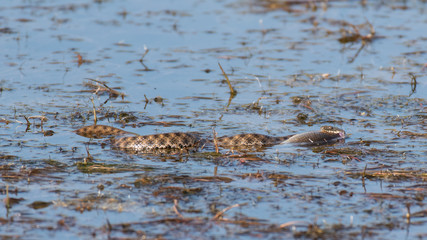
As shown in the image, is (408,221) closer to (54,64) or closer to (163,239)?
(163,239)

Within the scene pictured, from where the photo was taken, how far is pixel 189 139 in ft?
34.4

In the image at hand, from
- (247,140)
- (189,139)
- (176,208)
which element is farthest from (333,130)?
(176,208)

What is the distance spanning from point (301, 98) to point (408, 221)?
640 cm

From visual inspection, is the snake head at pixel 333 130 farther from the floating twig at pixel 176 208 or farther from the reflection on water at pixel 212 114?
the floating twig at pixel 176 208

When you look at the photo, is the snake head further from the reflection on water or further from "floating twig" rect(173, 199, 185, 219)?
"floating twig" rect(173, 199, 185, 219)

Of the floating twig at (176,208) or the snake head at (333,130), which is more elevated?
the floating twig at (176,208)

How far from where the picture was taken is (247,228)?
7.02 m

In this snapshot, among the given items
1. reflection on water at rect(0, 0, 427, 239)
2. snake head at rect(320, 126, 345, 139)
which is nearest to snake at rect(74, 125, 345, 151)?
snake head at rect(320, 126, 345, 139)

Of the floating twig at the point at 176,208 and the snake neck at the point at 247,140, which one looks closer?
the floating twig at the point at 176,208

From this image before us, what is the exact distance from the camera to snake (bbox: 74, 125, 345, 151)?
1034 cm

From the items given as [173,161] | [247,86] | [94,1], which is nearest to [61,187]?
[173,161]

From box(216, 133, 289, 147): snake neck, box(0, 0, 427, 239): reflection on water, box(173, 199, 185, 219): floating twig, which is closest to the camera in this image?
box(173, 199, 185, 219): floating twig

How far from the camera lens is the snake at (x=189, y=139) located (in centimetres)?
1034

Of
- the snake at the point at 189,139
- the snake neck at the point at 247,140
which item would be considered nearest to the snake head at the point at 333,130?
the snake at the point at 189,139
